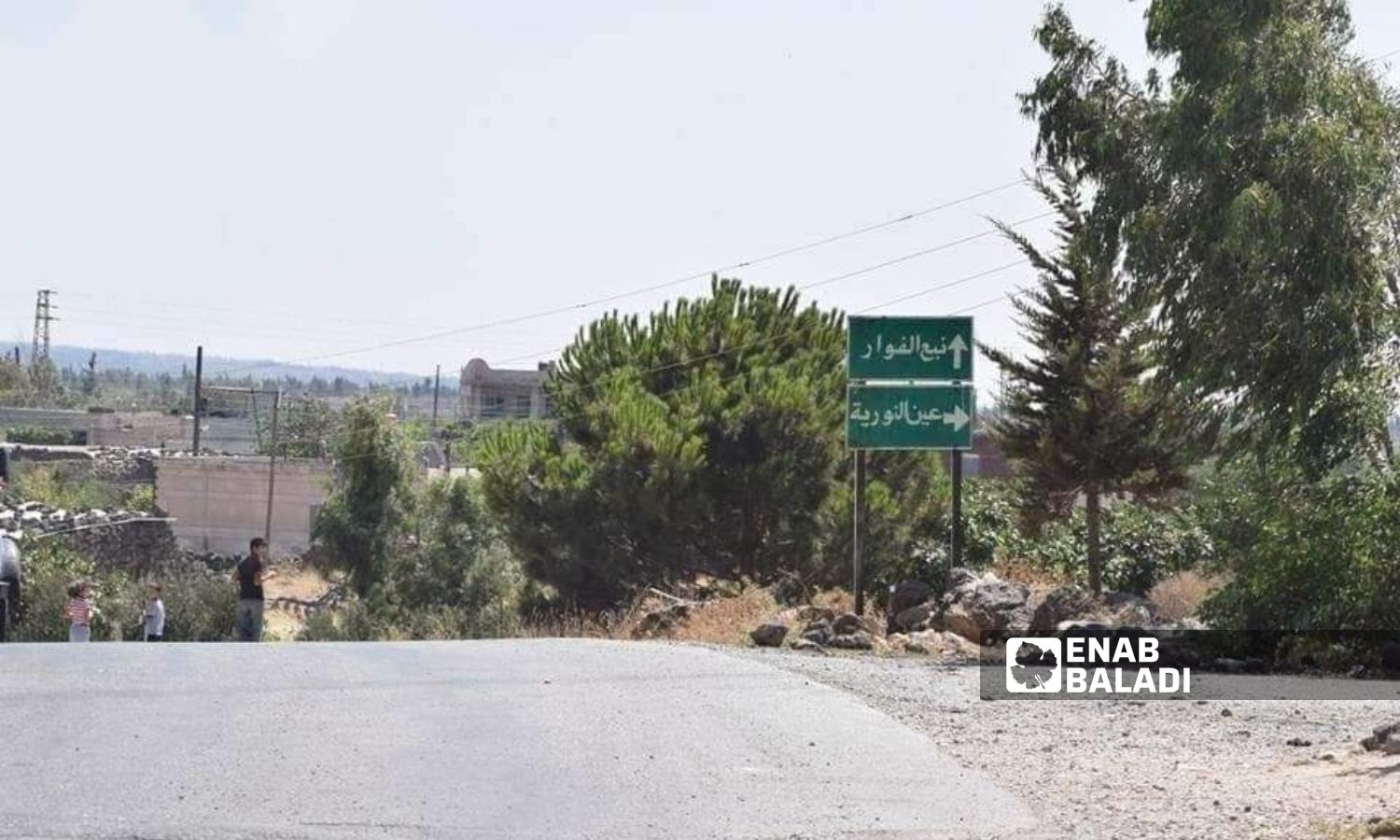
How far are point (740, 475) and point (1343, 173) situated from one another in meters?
21.2

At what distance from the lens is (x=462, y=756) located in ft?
39.8

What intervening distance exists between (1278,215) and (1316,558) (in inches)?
147

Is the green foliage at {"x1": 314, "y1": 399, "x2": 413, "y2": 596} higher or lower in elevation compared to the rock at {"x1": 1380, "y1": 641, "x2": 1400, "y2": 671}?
higher

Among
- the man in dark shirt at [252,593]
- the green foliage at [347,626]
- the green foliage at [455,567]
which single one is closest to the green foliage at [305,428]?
the green foliage at [455,567]

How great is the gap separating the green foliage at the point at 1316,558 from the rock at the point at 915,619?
3006mm

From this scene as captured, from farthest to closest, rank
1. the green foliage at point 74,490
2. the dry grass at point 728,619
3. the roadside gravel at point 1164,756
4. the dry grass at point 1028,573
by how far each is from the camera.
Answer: the green foliage at point 74,490 → the dry grass at point 1028,573 → the dry grass at point 728,619 → the roadside gravel at point 1164,756

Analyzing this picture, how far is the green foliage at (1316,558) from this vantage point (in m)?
20.6

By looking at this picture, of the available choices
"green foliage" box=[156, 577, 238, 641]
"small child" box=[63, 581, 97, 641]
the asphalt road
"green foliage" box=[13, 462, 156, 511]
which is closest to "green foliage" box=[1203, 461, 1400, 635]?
the asphalt road

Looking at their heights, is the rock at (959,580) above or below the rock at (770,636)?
above

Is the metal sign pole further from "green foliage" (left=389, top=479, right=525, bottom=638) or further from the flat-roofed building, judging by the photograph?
the flat-roofed building

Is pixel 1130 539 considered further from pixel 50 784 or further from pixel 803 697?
pixel 50 784

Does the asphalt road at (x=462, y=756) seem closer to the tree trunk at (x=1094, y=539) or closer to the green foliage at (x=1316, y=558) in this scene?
the green foliage at (x=1316, y=558)

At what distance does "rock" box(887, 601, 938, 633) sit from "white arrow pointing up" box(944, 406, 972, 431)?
2050 mm

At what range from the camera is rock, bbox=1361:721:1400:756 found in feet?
40.3
